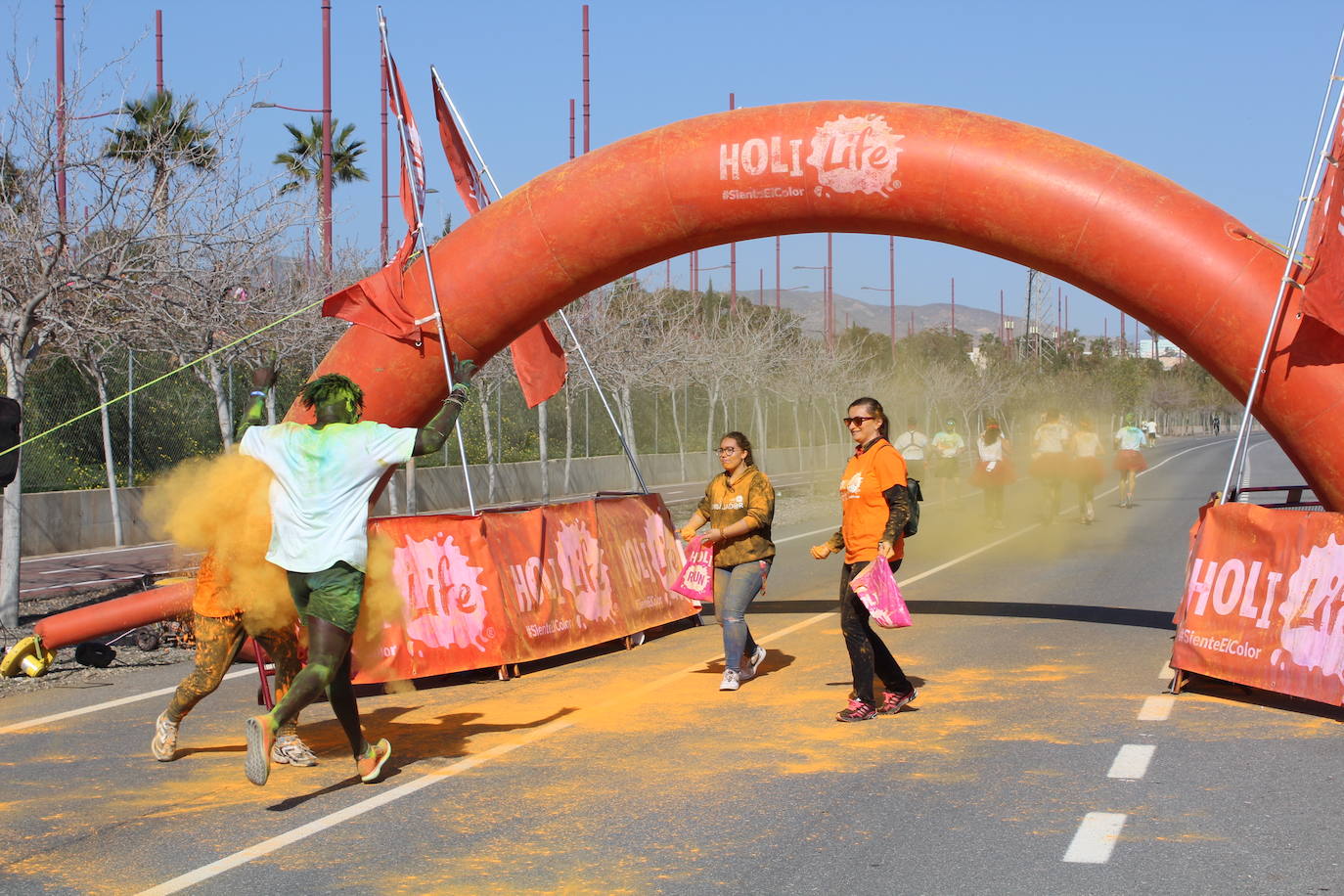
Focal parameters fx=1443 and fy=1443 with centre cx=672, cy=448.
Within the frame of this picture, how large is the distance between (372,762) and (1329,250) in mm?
6608

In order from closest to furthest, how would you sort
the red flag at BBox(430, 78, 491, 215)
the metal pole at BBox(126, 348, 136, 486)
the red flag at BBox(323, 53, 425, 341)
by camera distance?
the red flag at BBox(323, 53, 425, 341)
the red flag at BBox(430, 78, 491, 215)
the metal pole at BBox(126, 348, 136, 486)

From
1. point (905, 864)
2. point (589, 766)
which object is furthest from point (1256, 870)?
point (589, 766)

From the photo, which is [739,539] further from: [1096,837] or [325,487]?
[1096,837]

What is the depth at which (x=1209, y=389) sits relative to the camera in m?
141

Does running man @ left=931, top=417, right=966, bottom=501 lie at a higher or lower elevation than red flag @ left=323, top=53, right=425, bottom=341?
lower

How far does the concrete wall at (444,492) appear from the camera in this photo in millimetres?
21641

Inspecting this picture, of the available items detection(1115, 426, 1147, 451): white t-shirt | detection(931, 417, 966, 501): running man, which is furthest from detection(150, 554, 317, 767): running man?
detection(1115, 426, 1147, 451): white t-shirt

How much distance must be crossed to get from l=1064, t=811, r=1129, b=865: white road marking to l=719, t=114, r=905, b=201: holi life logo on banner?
563 cm

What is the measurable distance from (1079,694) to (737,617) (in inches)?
85.3

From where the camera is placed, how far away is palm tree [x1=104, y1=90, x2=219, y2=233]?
12.3 metres

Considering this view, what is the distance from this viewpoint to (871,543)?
27.4 feet

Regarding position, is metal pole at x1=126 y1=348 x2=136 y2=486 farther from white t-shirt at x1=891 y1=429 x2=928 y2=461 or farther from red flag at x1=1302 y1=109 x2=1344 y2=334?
red flag at x1=1302 y1=109 x2=1344 y2=334

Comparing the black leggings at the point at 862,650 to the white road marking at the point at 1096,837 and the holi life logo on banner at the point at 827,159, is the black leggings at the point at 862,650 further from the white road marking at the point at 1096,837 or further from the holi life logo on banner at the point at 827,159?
the holi life logo on banner at the point at 827,159

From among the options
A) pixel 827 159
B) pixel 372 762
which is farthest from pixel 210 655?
pixel 827 159
